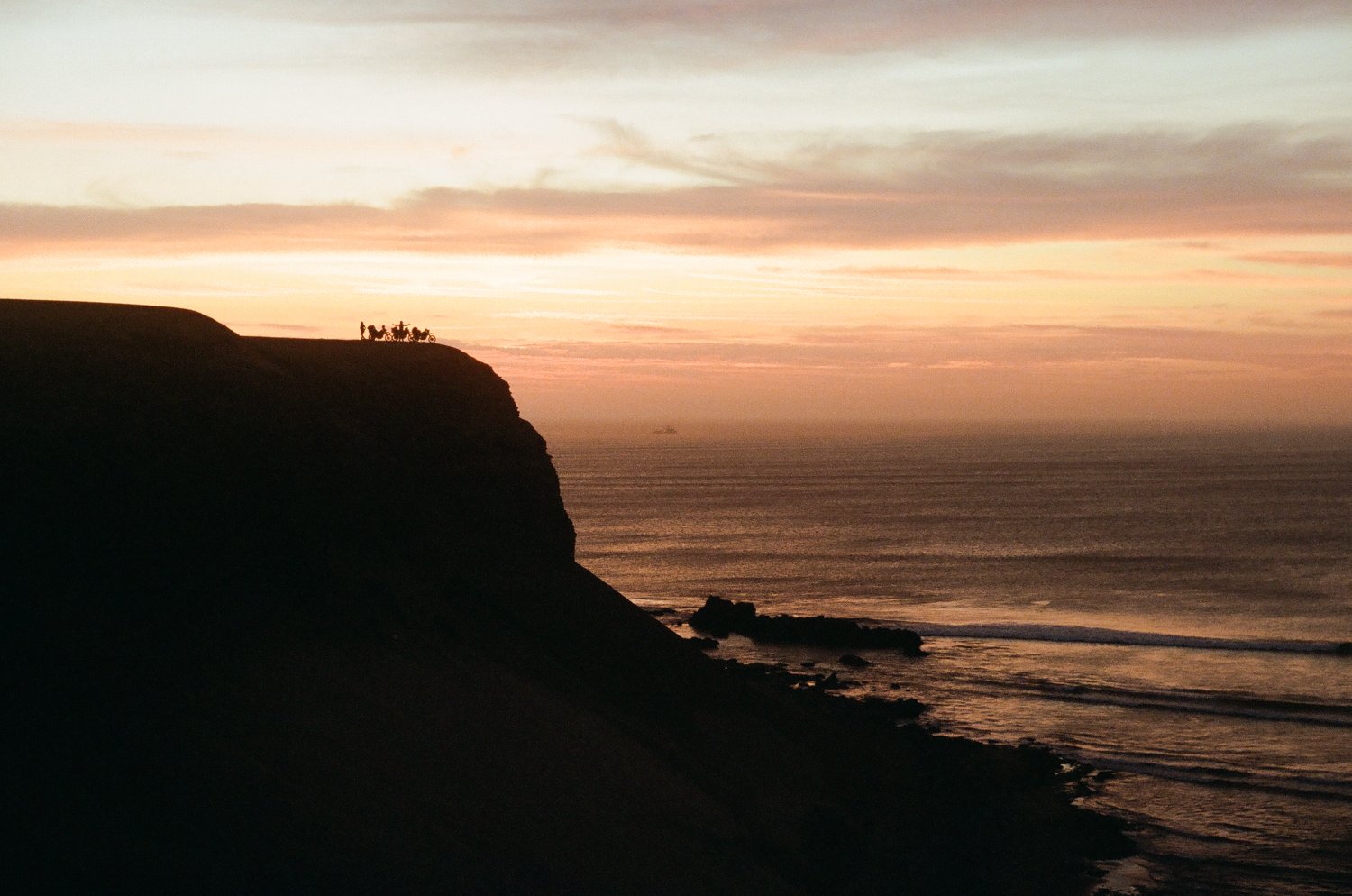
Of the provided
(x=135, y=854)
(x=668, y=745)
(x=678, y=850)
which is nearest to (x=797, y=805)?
(x=668, y=745)

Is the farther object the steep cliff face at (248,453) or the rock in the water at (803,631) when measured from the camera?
the rock in the water at (803,631)

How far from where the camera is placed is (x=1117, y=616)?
54.6 m

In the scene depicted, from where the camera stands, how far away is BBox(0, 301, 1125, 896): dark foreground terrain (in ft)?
53.1

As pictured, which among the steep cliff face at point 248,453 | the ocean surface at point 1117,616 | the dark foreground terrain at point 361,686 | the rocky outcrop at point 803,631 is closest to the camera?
the dark foreground terrain at point 361,686

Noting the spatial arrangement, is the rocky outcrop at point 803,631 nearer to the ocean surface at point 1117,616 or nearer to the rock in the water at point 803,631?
the rock in the water at point 803,631

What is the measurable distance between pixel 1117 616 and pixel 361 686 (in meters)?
43.5

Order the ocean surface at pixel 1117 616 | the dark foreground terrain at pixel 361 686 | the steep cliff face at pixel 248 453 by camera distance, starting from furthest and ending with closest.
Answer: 1. the ocean surface at pixel 1117 616
2. the steep cliff face at pixel 248 453
3. the dark foreground terrain at pixel 361 686

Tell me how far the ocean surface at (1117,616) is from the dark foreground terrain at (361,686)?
371cm

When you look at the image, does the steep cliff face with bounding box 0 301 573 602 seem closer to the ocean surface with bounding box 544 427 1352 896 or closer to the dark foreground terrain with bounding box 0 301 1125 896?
the dark foreground terrain with bounding box 0 301 1125 896

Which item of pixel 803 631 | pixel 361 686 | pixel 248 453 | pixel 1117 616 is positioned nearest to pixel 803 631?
pixel 803 631

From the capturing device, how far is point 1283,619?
52.3 meters

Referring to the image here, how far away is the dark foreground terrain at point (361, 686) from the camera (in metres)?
16.2

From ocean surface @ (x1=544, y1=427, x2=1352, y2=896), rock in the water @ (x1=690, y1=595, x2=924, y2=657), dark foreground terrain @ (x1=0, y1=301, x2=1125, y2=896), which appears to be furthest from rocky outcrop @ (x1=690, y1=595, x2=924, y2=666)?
dark foreground terrain @ (x1=0, y1=301, x2=1125, y2=896)

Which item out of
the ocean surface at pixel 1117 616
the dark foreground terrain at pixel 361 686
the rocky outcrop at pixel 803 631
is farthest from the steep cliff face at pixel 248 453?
the rocky outcrop at pixel 803 631
